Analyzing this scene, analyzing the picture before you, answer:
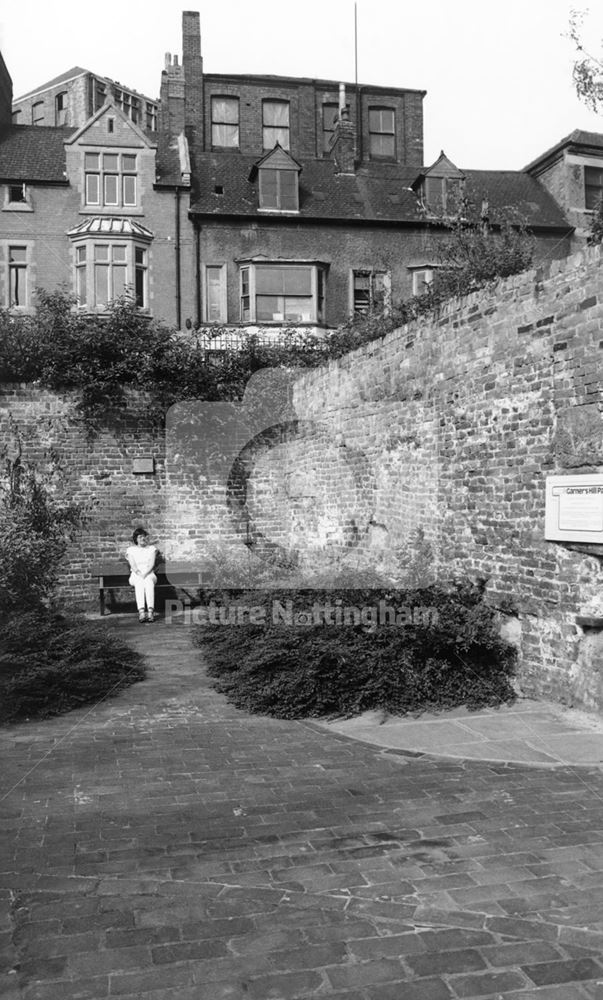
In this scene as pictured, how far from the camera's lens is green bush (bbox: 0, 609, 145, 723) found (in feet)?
24.0

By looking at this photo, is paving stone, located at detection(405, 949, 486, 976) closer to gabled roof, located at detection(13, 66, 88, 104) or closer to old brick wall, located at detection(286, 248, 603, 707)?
old brick wall, located at detection(286, 248, 603, 707)

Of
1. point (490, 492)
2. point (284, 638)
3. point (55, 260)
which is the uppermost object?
point (55, 260)

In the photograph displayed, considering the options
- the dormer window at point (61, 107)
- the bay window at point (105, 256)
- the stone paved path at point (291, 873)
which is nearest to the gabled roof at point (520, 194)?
the bay window at point (105, 256)

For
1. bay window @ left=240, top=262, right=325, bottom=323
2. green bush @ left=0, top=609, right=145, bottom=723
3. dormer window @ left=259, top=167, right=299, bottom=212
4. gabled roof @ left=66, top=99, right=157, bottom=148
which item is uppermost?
gabled roof @ left=66, top=99, right=157, bottom=148

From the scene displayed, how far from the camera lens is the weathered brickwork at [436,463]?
23.8 ft

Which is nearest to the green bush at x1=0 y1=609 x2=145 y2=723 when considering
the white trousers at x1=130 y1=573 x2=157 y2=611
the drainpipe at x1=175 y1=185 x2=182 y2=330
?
the white trousers at x1=130 y1=573 x2=157 y2=611

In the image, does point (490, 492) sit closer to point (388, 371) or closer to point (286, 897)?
point (388, 371)

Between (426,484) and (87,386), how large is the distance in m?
7.46

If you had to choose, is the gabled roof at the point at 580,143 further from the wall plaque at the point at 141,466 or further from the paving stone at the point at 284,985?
the paving stone at the point at 284,985

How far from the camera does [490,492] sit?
8.38 metres

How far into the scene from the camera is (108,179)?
24578mm

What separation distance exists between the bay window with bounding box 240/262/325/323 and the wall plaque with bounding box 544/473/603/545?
60.1ft

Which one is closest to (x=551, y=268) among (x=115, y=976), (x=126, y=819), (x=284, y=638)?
(x=284, y=638)

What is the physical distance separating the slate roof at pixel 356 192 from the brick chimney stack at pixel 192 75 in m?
1.41
